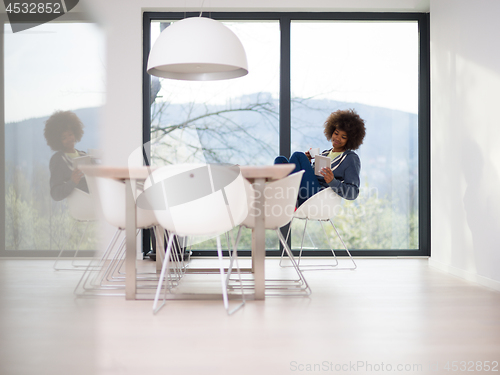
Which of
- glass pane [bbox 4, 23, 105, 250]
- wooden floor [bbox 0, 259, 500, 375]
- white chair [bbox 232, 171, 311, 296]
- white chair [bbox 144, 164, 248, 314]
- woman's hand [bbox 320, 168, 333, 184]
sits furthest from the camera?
woman's hand [bbox 320, 168, 333, 184]

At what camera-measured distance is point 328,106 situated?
4.20 m

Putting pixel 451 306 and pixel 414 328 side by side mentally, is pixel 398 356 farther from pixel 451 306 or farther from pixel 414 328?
pixel 451 306

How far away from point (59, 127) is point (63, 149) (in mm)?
23

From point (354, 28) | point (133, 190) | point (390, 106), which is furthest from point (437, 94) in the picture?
point (133, 190)

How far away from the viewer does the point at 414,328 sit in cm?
181

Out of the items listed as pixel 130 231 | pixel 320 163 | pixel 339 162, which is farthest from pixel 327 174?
pixel 130 231

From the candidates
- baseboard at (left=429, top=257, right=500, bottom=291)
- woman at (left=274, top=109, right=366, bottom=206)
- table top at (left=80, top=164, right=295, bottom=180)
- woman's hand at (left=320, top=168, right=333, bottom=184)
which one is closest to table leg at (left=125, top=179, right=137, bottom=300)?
table top at (left=80, top=164, right=295, bottom=180)

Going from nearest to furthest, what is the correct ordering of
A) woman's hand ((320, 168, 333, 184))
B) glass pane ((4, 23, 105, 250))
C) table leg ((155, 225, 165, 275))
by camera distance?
glass pane ((4, 23, 105, 250))
table leg ((155, 225, 165, 275))
woman's hand ((320, 168, 333, 184))

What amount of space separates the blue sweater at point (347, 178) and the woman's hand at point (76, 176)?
119 inches

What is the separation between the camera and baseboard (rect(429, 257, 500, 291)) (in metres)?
2.77

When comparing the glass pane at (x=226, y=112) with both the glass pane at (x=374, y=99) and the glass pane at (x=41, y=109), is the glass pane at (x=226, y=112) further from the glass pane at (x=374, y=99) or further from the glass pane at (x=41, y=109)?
the glass pane at (x=41, y=109)

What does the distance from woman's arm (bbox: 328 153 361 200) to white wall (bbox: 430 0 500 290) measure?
2.61 ft

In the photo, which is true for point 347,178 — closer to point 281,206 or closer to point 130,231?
point 281,206

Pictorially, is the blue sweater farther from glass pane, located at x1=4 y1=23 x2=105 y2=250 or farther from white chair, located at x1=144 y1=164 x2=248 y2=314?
glass pane, located at x1=4 y1=23 x2=105 y2=250
